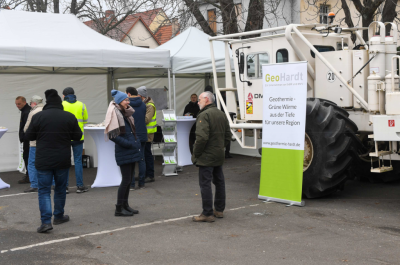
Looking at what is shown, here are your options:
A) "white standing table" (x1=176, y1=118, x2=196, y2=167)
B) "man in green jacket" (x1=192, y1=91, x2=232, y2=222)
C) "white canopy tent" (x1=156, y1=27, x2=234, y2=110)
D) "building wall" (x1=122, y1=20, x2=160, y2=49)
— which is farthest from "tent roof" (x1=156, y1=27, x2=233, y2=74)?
"building wall" (x1=122, y1=20, x2=160, y2=49)

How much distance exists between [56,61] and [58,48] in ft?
0.88

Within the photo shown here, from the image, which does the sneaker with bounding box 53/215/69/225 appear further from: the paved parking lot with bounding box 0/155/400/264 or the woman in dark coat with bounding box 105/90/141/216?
the woman in dark coat with bounding box 105/90/141/216

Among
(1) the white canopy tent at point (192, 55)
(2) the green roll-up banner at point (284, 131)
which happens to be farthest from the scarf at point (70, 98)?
(2) the green roll-up banner at point (284, 131)

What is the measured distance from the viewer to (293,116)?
6867mm

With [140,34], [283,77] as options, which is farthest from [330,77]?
[140,34]

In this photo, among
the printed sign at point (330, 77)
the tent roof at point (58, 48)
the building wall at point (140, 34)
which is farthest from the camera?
the building wall at point (140, 34)

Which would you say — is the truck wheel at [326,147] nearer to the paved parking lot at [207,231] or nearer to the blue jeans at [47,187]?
the paved parking lot at [207,231]

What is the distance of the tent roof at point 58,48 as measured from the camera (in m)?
9.20

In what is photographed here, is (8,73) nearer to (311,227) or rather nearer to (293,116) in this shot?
(293,116)

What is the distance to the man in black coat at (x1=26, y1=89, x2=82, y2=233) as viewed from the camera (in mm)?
5793

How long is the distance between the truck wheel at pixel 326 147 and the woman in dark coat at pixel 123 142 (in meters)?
2.57

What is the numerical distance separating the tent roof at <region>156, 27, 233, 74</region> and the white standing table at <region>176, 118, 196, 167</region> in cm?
121

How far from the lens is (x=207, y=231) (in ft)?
18.9

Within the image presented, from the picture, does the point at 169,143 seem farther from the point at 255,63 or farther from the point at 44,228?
the point at 44,228
